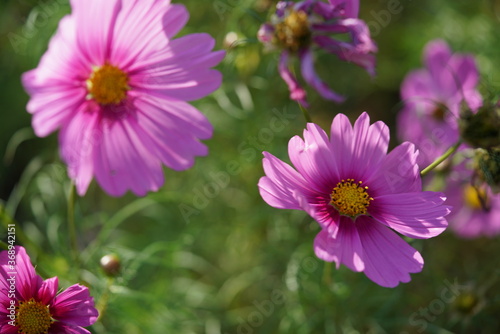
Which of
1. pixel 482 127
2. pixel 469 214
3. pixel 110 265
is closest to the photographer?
pixel 482 127

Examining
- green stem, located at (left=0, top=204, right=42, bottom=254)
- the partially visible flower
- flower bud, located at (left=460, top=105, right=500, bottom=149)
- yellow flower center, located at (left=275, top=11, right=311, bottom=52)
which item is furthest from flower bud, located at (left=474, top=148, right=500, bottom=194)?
green stem, located at (left=0, top=204, right=42, bottom=254)

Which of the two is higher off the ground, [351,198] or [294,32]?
[294,32]

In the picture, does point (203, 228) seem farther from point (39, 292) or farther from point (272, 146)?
point (39, 292)

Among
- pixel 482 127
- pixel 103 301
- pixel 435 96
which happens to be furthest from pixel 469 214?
pixel 103 301

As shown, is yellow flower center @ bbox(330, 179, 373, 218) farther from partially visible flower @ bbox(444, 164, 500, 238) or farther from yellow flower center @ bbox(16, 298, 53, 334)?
partially visible flower @ bbox(444, 164, 500, 238)

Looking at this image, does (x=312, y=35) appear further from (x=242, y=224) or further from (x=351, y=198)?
(x=242, y=224)

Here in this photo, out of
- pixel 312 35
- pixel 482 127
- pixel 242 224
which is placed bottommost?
pixel 242 224

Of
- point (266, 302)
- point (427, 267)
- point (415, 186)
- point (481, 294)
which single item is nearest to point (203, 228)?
point (266, 302)

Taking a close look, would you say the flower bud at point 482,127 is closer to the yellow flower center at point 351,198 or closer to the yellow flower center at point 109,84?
the yellow flower center at point 351,198
